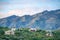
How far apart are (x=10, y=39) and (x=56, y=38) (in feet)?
9.66

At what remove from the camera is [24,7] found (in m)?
10.1

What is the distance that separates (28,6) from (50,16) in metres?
28.8

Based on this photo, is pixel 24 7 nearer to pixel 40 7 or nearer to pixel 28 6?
pixel 28 6

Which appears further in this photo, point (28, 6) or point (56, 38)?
point (56, 38)

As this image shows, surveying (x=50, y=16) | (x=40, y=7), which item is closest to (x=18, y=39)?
(x=40, y=7)

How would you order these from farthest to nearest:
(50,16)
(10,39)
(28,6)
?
1. (50,16)
2. (28,6)
3. (10,39)

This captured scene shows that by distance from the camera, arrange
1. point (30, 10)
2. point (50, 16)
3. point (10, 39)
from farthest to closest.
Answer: point (50, 16) → point (30, 10) → point (10, 39)

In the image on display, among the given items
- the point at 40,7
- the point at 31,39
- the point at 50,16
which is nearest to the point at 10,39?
the point at 31,39

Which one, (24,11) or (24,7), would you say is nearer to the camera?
(24,7)

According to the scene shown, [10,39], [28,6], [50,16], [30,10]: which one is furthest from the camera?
[50,16]

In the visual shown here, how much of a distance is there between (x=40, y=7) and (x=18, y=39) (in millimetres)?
2039

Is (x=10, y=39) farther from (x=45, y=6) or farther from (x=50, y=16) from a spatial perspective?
(x=50, y=16)

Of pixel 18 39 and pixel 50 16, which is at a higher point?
pixel 50 16

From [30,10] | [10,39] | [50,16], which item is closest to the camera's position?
[10,39]
